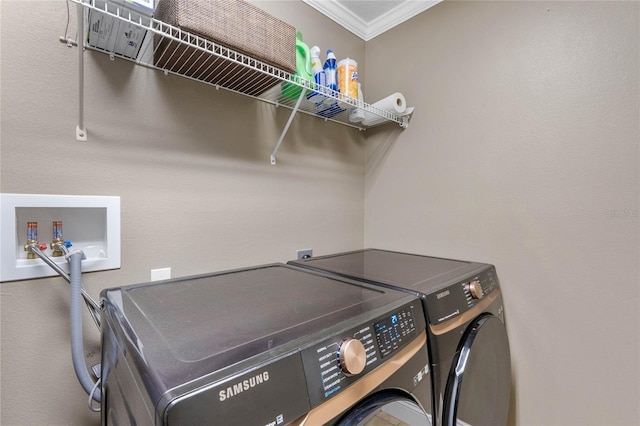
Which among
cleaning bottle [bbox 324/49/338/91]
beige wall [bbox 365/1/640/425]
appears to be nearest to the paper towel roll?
beige wall [bbox 365/1/640/425]

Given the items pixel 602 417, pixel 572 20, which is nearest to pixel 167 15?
pixel 572 20

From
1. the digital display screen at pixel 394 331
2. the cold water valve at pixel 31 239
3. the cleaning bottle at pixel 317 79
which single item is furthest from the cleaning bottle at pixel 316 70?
the cold water valve at pixel 31 239

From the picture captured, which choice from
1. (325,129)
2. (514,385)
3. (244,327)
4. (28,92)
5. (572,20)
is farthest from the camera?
(325,129)

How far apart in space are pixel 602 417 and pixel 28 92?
2.37 meters

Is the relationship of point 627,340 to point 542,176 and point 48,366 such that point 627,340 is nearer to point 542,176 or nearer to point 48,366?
point 542,176

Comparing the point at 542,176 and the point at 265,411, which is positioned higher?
the point at 542,176

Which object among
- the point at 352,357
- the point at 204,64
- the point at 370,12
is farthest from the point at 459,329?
the point at 370,12

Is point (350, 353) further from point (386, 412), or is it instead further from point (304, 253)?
point (304, 253)

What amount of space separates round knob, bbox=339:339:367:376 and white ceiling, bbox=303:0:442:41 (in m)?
1.80

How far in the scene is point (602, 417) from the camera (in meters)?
1.15

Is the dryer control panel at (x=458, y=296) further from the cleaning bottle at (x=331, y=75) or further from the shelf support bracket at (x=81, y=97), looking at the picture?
the shelf support bracket at (x=81, y=97)

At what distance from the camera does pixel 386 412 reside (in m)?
0.69

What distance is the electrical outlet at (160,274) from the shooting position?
1.12 meters

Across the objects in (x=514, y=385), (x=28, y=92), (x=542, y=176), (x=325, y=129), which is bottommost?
(x=514, y=385)
